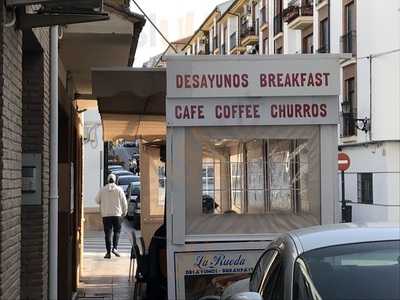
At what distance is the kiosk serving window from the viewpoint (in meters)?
7.57

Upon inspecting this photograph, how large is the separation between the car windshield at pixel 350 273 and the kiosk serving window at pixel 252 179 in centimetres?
341

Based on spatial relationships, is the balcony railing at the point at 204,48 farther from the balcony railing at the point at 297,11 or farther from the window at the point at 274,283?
the window at the point at 274,283

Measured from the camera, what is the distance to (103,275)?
13898 mm

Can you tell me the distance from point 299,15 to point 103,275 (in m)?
28.3

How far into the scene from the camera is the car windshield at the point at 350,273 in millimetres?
3938

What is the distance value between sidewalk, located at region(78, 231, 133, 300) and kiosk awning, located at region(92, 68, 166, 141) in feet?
8.04

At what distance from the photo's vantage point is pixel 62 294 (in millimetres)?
10070

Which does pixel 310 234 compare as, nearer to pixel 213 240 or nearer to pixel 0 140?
pixel 0 140

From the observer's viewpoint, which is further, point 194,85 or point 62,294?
point 62,294

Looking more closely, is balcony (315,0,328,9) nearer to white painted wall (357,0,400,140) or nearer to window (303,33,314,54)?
window (303,33,314,54)

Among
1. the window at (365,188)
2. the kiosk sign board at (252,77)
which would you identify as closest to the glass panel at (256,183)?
the kiosk sign board at (252,77)

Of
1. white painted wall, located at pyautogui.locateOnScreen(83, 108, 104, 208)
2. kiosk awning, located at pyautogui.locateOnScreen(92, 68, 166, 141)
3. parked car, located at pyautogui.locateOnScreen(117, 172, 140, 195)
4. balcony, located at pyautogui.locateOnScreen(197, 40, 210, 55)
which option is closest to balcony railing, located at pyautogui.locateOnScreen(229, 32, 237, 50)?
balcony, located at pyautogui.locateOnScreen(197, 40, 210, 55)

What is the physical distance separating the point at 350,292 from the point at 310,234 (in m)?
0.66

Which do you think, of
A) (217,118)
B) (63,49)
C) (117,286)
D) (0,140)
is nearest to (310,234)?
(0,140)
